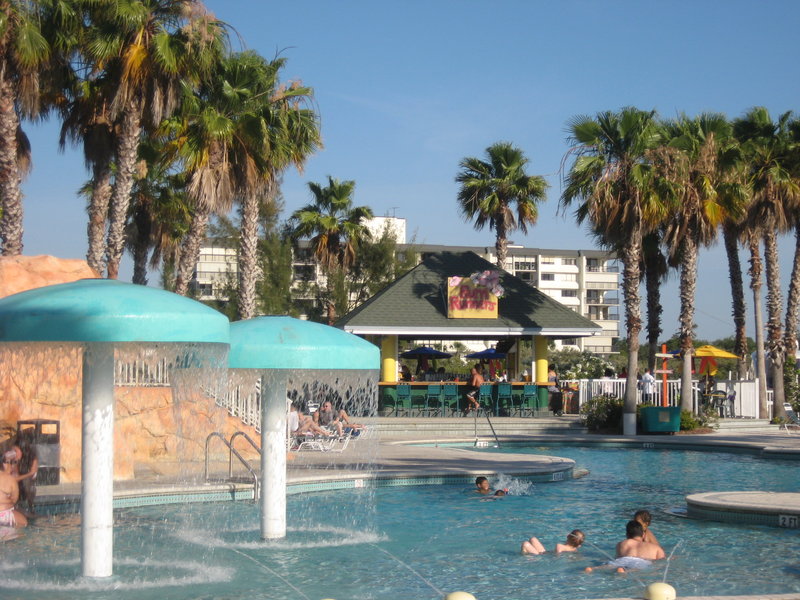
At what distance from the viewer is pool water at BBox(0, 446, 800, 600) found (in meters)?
8.65

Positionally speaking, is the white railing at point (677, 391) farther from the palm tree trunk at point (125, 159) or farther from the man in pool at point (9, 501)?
the man in pool at point (9, 501)

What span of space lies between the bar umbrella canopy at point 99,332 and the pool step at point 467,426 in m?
17.9

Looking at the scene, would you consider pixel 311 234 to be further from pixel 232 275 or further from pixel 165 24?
pixel 165 24

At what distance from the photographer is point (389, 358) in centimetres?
3120

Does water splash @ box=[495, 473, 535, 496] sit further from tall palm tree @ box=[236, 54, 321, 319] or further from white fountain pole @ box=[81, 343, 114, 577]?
tall palm tree @ box=[236, 54, 321, 319]

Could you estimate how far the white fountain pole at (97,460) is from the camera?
7879 mm

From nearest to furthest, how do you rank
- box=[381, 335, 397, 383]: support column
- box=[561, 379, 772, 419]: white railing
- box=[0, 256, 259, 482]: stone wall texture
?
1. box=[0, 256, 259, 482]: stone wall texture
2. box=[561, 379, 772, 419]: white railing
3. box=[381, 335, 397, 383]: support column

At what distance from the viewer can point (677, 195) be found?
25875 mm

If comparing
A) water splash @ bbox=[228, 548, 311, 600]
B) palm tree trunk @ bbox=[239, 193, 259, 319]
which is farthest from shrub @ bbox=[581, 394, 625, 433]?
water splash @ bbox=[228, 548, 311, 600]

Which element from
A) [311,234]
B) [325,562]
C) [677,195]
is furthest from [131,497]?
[311,234]

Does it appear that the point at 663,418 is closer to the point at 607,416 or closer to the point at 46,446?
the point at 607,416

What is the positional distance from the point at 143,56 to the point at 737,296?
22.3 m

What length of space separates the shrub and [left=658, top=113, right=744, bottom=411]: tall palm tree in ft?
6.41

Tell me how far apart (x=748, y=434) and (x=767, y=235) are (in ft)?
24.9
